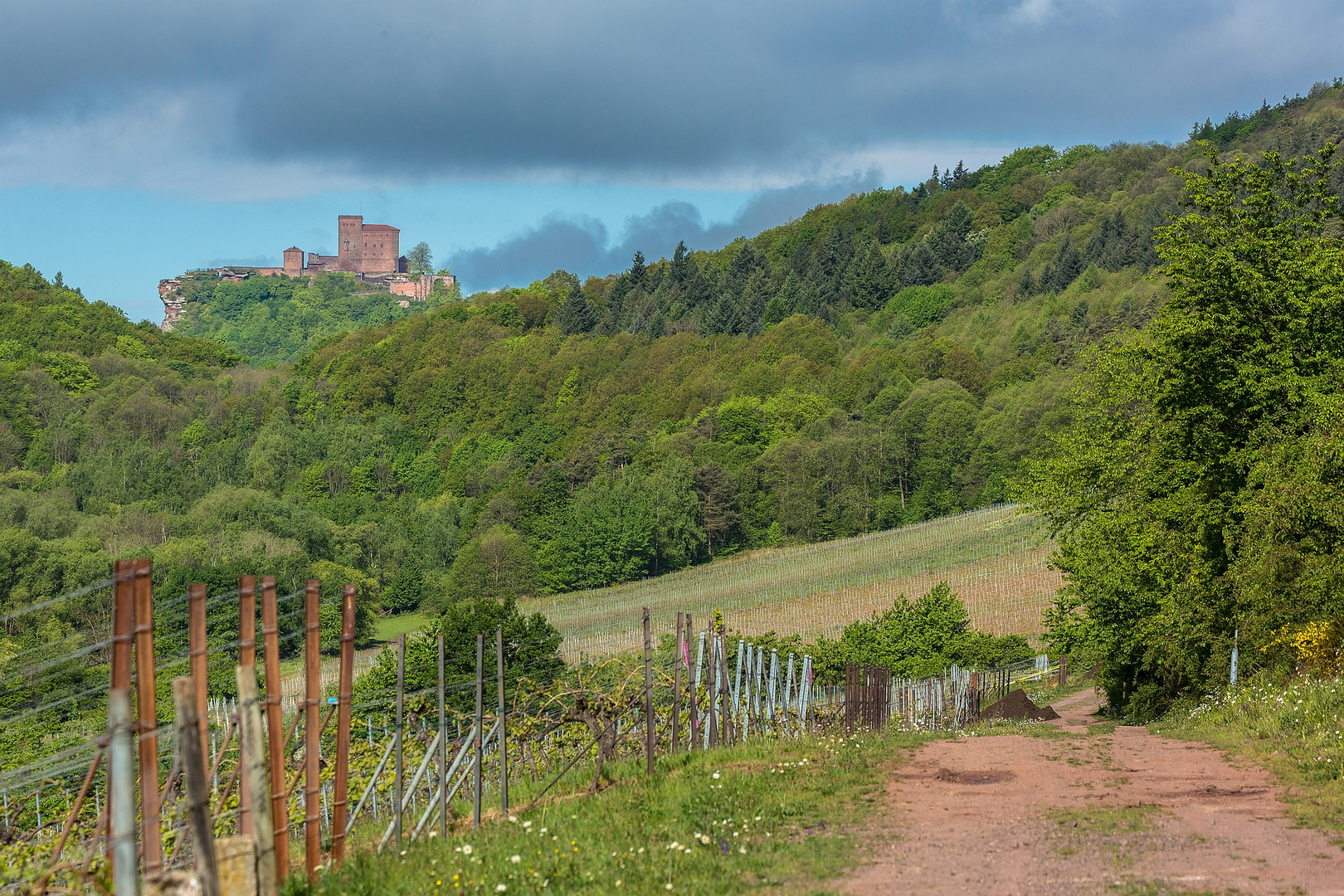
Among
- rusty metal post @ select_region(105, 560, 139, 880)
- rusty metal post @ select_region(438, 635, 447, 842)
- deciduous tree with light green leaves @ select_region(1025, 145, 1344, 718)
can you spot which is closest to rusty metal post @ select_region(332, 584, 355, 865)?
rusty metal post @ select_region(438, 635, 447, 842)

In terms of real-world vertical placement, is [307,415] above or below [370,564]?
above

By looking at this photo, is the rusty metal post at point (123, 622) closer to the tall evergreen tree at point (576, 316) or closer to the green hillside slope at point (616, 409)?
the green hillside slope at point (616, 409)

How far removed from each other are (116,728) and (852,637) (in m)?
38.9

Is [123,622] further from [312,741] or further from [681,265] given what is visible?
[681,265]

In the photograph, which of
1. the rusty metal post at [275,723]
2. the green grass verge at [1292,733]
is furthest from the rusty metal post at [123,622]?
the green grass verge at [1292,733]

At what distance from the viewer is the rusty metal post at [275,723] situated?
7648 mm

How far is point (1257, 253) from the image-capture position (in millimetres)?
21781

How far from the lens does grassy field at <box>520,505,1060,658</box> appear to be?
6569cm

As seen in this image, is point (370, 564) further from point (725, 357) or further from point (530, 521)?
point (725, 357)

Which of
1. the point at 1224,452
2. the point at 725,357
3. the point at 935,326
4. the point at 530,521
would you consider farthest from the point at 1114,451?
the point at 935,326

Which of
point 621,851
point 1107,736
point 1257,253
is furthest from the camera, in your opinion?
point 1257,253

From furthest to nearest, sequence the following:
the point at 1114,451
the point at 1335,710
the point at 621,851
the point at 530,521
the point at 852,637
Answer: the point at 530,521 < the point at 852,637 < the point at 1114,451 < the point at 1335,710 < the point at 621,851

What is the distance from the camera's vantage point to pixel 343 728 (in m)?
8.53

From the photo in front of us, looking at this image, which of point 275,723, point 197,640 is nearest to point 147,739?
point 197,640
